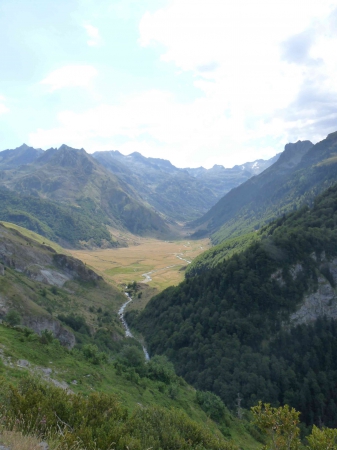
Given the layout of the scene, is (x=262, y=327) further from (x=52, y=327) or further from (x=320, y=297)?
(x=52, y=327)

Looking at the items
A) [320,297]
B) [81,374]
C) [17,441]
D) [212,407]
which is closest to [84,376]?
[81,374]

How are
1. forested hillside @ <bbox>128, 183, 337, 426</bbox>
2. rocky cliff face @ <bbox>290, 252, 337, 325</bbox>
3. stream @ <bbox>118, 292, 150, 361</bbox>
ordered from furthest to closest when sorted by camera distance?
stream @ <bbox>118, 292, 150, 361</bbox> < rocky cliff face @ <bbox>290, 252, 337, 325</bbox> < forested hillside @ <bbox>128, 183, 337, 426</bbox>

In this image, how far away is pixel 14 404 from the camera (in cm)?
1442

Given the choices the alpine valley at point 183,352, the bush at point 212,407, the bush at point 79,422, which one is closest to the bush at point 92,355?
the alpine valley at point 183,352

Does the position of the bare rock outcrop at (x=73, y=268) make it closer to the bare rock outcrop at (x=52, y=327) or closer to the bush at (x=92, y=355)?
the bare rock outcrop at (x=52, y=327)

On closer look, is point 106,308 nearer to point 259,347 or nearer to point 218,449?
point 259,347

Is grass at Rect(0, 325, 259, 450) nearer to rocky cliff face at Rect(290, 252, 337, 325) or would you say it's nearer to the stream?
the stream

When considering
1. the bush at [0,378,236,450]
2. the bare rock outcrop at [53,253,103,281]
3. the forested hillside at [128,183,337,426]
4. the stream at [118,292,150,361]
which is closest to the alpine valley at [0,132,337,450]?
the bush at [0,378,236,450]

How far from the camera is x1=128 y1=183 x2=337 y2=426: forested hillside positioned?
6862 centimetres

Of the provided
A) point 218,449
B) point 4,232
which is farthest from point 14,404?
point 4,232

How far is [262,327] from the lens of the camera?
266ft

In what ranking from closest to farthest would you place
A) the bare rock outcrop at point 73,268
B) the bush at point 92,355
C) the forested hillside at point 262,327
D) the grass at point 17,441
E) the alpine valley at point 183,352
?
the grass at point 17,441
the alpine valley at point 183,352
the bush at point 92,355
the forested hillside at point 262,327
the bare rock outcrop at point 73,268

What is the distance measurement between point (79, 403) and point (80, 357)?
28053 mm

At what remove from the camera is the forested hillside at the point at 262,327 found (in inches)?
2702
